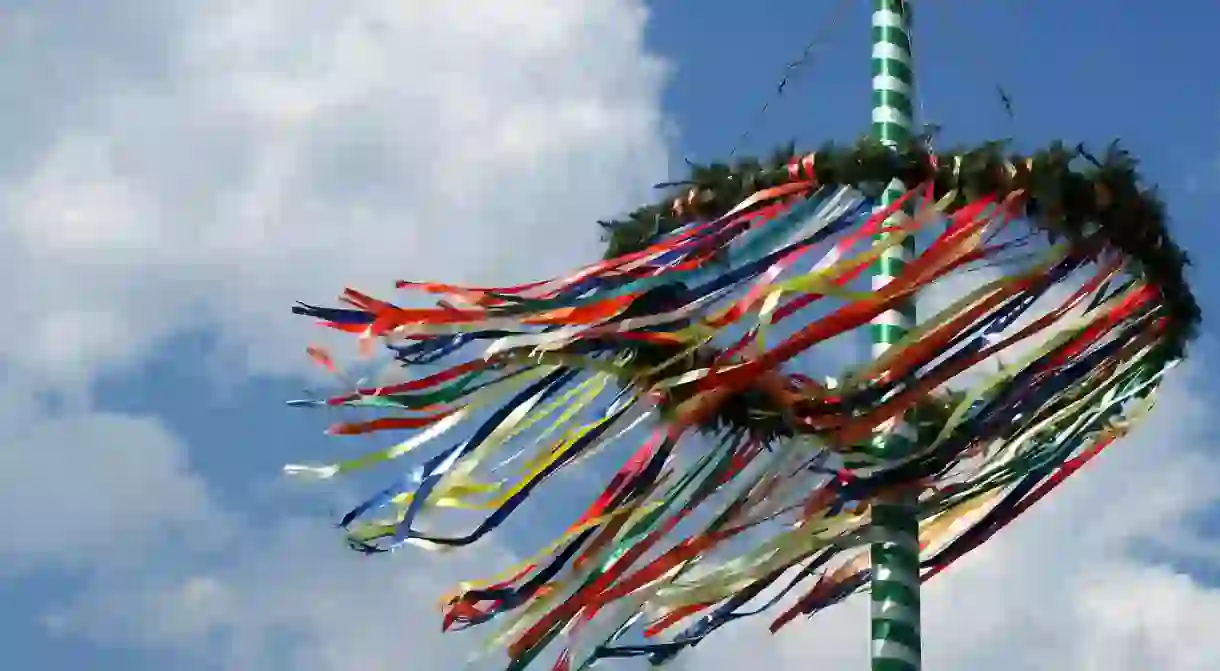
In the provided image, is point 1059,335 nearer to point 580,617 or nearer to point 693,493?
point 693,493

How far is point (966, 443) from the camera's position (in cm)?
1055

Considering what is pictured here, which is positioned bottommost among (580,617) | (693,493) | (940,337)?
(580,617)

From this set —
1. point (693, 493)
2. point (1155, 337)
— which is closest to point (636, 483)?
point (693, 493)

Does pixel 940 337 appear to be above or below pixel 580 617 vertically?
above

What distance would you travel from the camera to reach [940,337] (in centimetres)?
1013

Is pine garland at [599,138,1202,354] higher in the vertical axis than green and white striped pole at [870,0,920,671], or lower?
higher

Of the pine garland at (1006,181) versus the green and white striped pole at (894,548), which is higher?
the pine garland at (1006,181)

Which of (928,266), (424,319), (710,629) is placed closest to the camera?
(424,319)

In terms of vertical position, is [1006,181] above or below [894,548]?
above

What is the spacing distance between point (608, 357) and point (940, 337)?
1871mm

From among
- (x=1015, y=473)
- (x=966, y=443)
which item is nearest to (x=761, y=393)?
(x=966, y=443)

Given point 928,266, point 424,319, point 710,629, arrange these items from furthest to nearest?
point 710,629, point 928,266, point 424,319

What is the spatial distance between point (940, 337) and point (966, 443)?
769 mm

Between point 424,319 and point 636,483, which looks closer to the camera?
point 424,319
